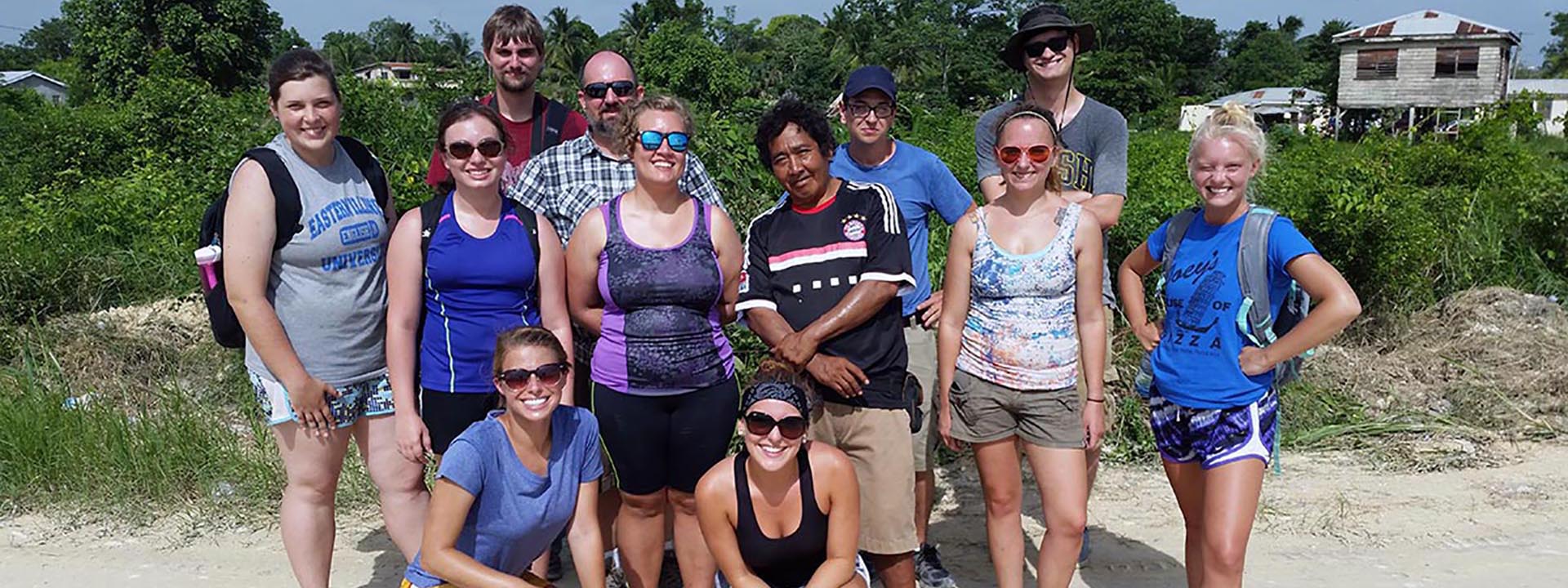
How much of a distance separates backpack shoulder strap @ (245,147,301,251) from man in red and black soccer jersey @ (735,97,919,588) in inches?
51.2

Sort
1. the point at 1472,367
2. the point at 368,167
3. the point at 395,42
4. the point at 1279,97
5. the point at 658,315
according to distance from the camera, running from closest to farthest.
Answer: the point at 658,315 → the point at 368,167 → the point at 1472,367 → the point at 1279,97 → the point at 395,42

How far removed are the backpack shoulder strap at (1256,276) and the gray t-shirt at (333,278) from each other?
97.0 inches

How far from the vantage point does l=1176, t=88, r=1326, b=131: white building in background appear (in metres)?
38.6

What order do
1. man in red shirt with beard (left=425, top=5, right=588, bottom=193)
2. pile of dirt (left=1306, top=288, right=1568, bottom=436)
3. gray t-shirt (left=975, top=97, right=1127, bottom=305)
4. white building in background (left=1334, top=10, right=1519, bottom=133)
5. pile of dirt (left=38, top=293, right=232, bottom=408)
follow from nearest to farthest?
1. gray t-shirt (left=975, top=97, right=1127, bottom=305)
2. man in red shirt with beard (left=425, top=5, right=588, bottom=193)
3. pile of dirt (left=1306, top=288, right=1568, bottom=436)
4. pile of dirt (left=38, top=293, right=232, bottom=408)
5. white building in background (left=1334, top=10, right=1519, bottom=133)

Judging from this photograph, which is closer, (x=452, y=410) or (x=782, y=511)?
(x=782, y=511)

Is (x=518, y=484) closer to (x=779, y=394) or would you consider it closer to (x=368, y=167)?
(x=779, y=394)

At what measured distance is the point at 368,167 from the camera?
3.37 meters

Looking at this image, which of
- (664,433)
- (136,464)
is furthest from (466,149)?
(136,464)

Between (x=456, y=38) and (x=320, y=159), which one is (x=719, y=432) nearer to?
(x=320, y=159)

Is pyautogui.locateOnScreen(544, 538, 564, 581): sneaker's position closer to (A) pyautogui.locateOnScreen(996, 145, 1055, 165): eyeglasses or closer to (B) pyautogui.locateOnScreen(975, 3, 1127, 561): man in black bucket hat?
(B) pyautogui.locateOnScreen(975, 3, 1127, 561): man in black bucket hat

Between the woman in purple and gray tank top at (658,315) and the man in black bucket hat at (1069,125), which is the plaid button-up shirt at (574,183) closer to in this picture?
the woman in purple and gray tank top at (658,315)

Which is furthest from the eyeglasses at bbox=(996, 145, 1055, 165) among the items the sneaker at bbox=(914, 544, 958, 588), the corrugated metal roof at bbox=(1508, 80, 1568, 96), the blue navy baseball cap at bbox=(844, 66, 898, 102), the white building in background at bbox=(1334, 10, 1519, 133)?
the corrugated metal roof at bbox=(1508, 80, 1568, 96)

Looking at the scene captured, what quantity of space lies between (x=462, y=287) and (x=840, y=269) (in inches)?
44.1

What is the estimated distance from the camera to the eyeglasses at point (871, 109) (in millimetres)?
3744
